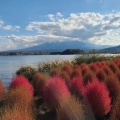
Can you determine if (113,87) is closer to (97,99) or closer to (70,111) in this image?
(97,99)

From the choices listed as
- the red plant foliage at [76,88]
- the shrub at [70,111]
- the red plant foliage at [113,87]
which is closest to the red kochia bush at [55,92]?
the red plant foliage at [76,88]

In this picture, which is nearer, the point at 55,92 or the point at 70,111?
the point at 70,111

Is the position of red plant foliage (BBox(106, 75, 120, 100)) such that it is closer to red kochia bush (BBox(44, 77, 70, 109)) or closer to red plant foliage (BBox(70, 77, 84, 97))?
red plant foliage (BBox(70, 77, 84, 97))

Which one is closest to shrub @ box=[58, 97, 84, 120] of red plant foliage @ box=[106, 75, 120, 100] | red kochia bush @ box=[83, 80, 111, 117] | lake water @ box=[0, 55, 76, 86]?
red kochia bush @ box=[83, 80, 111, 117]

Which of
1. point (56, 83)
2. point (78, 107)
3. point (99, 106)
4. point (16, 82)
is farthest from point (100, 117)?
point (16, 82)

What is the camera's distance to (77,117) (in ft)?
21.7

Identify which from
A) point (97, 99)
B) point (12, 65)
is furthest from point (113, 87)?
point (12, 65)

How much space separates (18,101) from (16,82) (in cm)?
333

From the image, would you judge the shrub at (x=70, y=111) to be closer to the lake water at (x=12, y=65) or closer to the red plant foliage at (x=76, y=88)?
the red plant foliage at (x=76, y=88)

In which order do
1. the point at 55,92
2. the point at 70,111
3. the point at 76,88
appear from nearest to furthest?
the point at 70,111
the point at 55,92
the point at 76,88

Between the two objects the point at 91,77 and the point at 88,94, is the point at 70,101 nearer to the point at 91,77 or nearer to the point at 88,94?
the point at 88,94

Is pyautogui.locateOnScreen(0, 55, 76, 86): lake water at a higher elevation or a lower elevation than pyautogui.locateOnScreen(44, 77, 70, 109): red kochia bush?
lower

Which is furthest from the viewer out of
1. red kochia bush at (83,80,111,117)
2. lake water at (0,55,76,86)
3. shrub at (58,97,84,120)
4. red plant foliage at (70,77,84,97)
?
lake water at (0,55,76,86)

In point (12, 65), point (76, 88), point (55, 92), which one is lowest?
point (12, 65)
